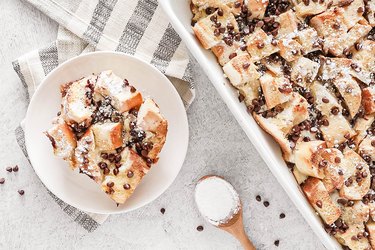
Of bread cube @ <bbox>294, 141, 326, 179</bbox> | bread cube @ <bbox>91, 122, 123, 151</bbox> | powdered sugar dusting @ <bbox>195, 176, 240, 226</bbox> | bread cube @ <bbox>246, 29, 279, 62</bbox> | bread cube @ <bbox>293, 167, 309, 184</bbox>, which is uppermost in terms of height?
bread cube @ <bbox>246, 29, 279, 62</bbox>

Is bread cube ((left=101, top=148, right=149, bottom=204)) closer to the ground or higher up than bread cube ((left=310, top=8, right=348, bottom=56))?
closer to the ground

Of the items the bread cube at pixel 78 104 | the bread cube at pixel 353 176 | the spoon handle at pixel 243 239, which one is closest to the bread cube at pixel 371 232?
the bread cube at pixel 353 176

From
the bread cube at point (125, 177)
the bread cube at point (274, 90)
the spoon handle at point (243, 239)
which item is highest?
the bread cube at point (274, 90)

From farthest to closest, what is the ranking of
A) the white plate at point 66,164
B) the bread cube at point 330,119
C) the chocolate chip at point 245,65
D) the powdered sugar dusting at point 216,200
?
1. the powdered sugar dusting at point 216,200
2. the white plate at point 66,164
3. the bread cube at point 330,119
4. the chocolate chip at point 245,65

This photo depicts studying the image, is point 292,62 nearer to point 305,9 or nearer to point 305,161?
point 305,9

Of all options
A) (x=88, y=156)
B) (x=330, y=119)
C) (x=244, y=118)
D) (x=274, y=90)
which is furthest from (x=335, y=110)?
(x=88, y=156)

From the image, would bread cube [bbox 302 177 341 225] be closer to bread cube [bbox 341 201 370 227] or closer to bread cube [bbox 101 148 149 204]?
bread cube [bbox 341 201 370 227]

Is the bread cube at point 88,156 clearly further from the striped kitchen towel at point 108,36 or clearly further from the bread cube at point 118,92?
the striped kitchen towel at point 108,36

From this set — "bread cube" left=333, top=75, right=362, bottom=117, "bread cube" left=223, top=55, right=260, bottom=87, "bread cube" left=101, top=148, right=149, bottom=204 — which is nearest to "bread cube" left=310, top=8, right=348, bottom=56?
"bread cube" left=333, top=75, right=362, bottom=117
